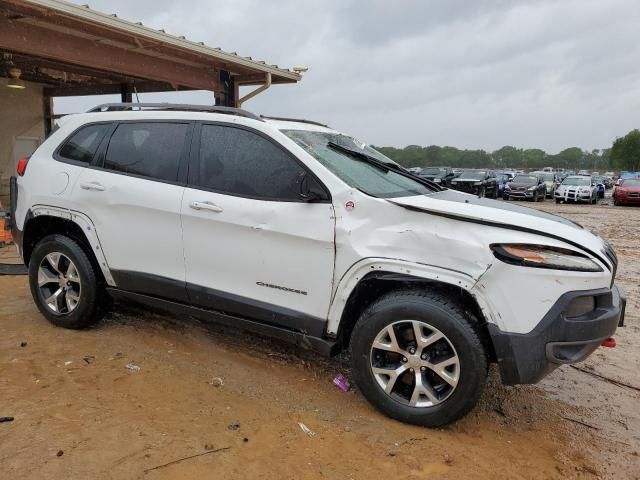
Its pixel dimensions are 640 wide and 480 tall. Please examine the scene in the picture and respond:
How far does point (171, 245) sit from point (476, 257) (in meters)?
2.11

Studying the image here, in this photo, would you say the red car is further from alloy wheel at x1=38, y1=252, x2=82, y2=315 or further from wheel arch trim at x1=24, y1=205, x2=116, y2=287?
alloy wheel at x1=38, y1=252, x2=82, y2=315

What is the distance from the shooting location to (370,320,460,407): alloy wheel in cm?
287

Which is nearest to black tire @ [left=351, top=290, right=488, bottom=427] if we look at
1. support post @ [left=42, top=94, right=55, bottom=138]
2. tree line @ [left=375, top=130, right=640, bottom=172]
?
support post @ [left=42, top=94, right=55, bottom=138]

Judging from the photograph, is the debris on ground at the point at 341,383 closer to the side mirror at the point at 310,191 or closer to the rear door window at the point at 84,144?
the side mirror at the point at 310,191

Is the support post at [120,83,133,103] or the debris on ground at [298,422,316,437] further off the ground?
the support post at [120,83,133,103]

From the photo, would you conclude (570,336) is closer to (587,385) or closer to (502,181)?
(587,385)

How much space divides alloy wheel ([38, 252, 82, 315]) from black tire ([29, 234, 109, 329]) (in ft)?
0.10

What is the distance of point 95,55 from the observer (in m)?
8.38

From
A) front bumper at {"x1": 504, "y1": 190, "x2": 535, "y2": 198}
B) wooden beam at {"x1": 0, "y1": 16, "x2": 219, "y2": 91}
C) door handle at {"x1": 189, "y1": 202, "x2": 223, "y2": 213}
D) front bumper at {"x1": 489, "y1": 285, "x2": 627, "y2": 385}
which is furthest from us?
front bumper at {"x1": 504, "y1": 190, "x2": 535, "y2": 198}

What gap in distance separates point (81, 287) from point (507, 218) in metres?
3.27

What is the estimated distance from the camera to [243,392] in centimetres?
334

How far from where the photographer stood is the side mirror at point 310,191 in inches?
124

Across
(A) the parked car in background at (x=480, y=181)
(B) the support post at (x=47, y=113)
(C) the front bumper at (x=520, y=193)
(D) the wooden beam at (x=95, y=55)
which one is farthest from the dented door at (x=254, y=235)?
(C) the front bumper at (x=520, y=193)

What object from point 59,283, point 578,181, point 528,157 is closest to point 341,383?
point 59,283
